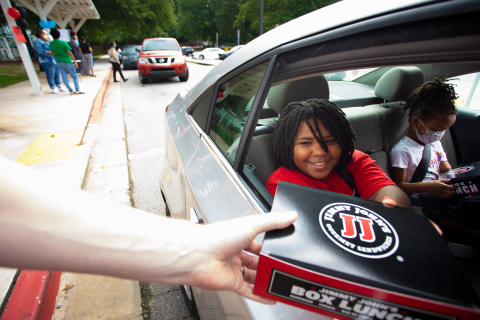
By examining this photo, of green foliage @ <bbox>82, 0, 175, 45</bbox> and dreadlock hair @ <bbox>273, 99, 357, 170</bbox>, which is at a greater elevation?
green foliage @ <bbox>82, 0, 175, 45</bbox>

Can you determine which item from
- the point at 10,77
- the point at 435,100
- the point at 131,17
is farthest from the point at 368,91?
the point at 131,17

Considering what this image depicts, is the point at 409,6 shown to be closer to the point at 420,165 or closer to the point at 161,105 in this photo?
the point at 420,165

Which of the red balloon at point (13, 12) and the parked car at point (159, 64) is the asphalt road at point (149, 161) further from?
the red balloon at point (13, 12)

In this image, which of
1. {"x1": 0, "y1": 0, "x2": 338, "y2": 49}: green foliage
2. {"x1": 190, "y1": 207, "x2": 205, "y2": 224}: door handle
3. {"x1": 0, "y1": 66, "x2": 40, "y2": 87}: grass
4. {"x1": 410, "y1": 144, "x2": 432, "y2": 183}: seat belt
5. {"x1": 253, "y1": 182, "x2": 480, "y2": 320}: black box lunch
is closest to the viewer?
{"x1": 253, "y1": 182, "x2": 480, "y2": 320}: black box lunch

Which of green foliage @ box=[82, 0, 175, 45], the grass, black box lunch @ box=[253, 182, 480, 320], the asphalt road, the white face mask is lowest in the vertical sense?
the grass

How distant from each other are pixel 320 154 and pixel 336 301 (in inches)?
35.0

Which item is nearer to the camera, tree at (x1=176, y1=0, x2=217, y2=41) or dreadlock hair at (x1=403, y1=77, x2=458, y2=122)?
dreadlock hair at (x1=403, y1=77, x2=458, y2=122)

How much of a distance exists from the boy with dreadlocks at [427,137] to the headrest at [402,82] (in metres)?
0.21

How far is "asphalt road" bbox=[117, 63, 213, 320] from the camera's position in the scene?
65.3 inches

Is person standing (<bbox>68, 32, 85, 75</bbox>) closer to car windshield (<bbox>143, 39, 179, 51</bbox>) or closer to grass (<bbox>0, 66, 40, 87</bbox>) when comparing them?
grass (<bbox>0, 66, 40, 87</bbox>)

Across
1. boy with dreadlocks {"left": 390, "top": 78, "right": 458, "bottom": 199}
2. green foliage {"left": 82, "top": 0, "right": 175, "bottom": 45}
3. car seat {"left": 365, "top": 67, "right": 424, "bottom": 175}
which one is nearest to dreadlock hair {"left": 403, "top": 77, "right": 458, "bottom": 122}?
boy with dreadlocks {"left": 390, "top": 78, "right": 458, "bottom": 199}

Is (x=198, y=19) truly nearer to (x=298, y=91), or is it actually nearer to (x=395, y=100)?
(x=395, y=100)

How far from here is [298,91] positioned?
1627 millimetres

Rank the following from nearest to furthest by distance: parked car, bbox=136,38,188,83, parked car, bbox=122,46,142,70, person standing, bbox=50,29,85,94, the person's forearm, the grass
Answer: the person's forearm → person standing, bbox=50,29,85,94 → parked car, bbox=136,38,188,83 → the grass → parked car, bbox=122,46,142,70
